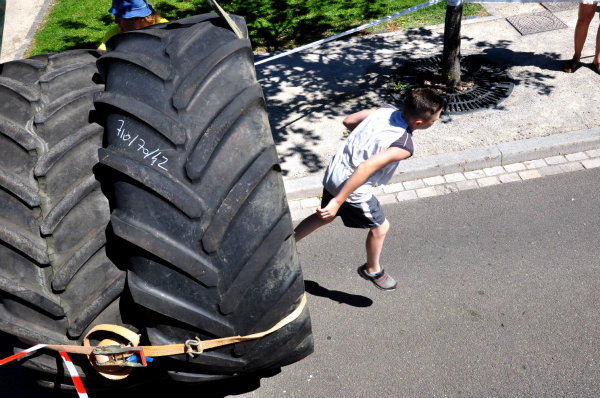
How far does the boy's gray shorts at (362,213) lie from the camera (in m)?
4.06

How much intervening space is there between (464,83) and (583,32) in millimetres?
1540

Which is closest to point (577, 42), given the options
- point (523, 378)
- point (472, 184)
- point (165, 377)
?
point (472, 184)

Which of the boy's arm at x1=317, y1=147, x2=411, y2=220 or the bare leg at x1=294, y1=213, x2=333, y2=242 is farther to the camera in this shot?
the bare leg at x1=294, y1=213, x2=333, y2=242

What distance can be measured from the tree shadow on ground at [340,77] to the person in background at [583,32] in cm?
24

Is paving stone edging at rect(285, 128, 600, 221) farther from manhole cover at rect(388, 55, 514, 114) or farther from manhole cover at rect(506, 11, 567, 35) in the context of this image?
manhole cover at rect(506, 11, 567, 35)

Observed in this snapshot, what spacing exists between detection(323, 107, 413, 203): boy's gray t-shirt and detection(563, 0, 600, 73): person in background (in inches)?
163

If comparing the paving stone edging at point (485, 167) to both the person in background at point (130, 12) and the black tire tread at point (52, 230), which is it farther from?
the black tire tread at point (52, 230)

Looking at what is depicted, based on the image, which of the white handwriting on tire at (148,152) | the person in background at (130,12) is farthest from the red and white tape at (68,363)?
the person in background at (130,12)

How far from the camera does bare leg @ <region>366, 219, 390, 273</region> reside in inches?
166

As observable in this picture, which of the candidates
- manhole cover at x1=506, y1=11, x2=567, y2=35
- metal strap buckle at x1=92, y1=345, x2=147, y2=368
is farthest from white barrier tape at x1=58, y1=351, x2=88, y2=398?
manhole cover at x1=506, y1=11, x2=567, y2=35

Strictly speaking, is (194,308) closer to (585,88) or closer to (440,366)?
(440,366)

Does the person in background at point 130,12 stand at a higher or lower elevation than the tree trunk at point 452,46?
higher

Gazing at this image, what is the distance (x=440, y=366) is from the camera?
3840 mm

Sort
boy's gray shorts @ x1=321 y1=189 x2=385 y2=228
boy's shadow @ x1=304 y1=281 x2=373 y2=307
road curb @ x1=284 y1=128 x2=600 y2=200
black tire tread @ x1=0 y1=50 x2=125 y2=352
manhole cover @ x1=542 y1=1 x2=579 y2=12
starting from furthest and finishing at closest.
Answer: manhole cover @ x1=542 y1=1 x2=579 y2=12 → road curb @ x1=284 y1=128 x2=600 y2=200 → boy's shadow @ x1=304 y1=281 x2=373 y2=307 → boy's gray shorts @ x1=321 y1=189 x2=385 y2=228 → black tire tread @ x1=0 y1=50 x2=125 y2=352
